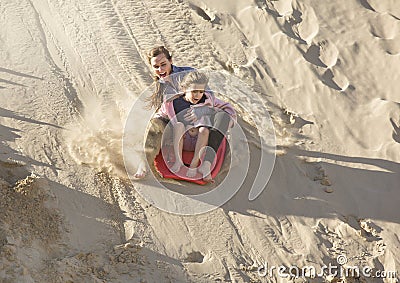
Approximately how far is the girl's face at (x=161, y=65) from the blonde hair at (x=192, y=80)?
132 millimetres

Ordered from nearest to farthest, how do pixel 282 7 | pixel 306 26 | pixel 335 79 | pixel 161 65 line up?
pixel 161 65, pixel 335 79, pixel 306 26, pixel 282 7

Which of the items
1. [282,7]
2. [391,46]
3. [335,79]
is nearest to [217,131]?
[335,79]

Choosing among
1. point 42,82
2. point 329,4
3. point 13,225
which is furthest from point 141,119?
point 329,4

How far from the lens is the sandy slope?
10.7 ft

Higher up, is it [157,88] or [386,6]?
[157,88]

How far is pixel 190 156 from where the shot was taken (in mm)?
3787

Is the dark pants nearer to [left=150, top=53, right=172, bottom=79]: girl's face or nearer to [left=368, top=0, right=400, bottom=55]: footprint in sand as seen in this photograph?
[left=150, top=53, right=172, bottom=79]: girl's face

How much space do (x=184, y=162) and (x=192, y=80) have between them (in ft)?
1.77

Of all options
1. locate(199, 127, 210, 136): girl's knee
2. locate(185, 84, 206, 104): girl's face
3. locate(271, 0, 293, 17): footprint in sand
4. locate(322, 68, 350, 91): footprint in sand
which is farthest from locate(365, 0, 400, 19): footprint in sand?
locate(199, 127, 210, 136): girl's knee

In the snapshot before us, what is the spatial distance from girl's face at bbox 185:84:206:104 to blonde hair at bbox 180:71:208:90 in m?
0.02

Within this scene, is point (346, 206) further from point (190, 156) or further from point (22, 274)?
point (22, 274)

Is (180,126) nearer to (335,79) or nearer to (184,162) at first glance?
(184,162)

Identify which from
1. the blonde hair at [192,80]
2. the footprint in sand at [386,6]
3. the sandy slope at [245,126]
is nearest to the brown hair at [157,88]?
the blonde hair at [192,80]

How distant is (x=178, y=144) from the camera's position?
3.74 m
